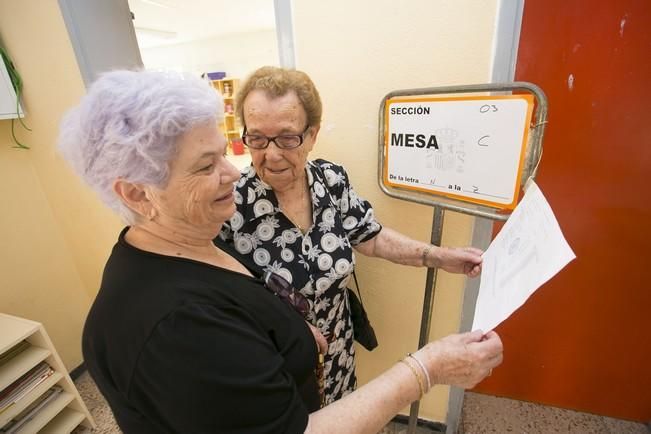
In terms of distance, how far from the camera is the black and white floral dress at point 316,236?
0.89 metres

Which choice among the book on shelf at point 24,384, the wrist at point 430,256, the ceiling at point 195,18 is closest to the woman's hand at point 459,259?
the wrist at point 430,256

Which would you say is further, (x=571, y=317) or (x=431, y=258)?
(x=571, y=317)

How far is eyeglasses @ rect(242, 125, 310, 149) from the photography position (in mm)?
878

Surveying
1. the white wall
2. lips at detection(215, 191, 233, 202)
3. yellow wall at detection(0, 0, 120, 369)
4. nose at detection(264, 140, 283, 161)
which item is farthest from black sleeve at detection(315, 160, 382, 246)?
the white wall

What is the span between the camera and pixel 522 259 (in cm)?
62

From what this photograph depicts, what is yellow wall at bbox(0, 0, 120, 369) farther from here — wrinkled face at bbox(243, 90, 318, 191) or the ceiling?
the ceiling

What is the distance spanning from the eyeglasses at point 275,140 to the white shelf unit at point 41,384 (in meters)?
1.31

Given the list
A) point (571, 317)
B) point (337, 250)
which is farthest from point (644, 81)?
point (337, 250)

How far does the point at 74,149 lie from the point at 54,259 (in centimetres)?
176

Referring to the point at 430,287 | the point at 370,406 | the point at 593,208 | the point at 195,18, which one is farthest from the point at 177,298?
the point at 195,18

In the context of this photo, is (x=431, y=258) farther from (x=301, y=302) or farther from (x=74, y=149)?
(x=74, y=149)

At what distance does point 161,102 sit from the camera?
0.53m

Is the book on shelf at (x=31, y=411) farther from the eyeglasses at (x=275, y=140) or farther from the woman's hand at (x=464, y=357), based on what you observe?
the woman's hand at (x=464, y=357)

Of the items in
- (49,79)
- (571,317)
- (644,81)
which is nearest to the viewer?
(644,81)
